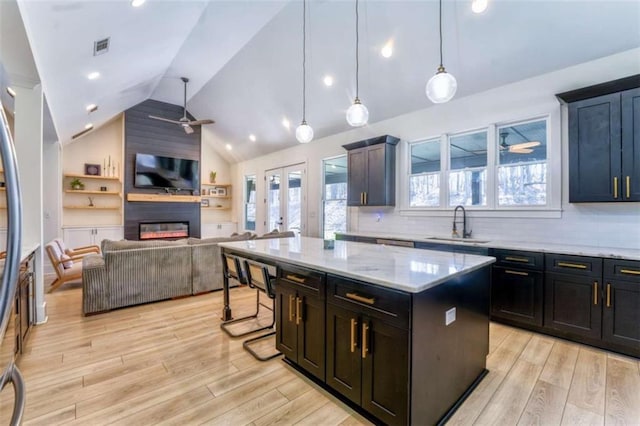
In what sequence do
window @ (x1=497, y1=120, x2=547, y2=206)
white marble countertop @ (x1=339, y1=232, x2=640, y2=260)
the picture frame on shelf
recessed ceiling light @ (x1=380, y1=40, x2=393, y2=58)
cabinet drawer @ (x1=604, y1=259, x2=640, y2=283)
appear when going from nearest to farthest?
cabinet drawer @ (x1=604, y1=259, x2=640, y2=283) < white marble countertop @ (x1=339, y1=232, x2=640, y2=260) < window @ (x1=497, y1=120, x2=547, y2=206) < recessed ceiling light @ (x1=380, y1=40, x2=393, y2=58) < the picture frame on shelf

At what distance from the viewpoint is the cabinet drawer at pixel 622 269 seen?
2.58 metres

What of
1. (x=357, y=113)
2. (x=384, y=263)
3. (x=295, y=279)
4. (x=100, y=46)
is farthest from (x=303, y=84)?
(x=384, y=263)

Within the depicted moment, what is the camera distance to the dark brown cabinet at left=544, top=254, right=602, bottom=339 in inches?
109

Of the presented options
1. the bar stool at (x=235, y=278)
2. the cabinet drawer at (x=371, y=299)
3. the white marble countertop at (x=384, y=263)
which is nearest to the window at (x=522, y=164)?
the white marble countertop at (x=384, y=263)

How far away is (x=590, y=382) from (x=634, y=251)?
4.75 ft

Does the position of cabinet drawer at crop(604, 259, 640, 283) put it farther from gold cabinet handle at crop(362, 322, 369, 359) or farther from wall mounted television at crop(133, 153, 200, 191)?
wall mounted television at crop(133, 153, 200, 191)

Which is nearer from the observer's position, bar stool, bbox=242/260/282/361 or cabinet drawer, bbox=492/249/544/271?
bar stool, bbox=242/260/282/361

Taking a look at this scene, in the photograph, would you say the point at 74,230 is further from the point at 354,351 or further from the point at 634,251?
the point at 634,251

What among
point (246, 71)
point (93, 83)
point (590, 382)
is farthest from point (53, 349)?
point (246, 71)

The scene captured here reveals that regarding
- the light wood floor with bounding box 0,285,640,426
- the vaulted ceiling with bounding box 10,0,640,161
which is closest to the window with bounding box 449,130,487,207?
the vaulted ceiling with bounding box 10,0,640,161

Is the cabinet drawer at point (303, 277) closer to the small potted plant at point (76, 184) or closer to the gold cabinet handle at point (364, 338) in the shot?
the gold cabinet handle at point (364, 338)

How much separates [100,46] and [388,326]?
404cm

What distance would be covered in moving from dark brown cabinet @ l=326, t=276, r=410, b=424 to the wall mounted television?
7014mm

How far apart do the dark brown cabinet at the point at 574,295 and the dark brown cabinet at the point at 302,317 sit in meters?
2.49
